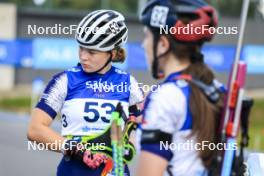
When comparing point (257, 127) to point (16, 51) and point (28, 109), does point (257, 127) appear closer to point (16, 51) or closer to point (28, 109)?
point (28, 109)

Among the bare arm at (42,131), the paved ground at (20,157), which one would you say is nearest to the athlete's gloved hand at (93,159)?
the bare arm at (42,131)

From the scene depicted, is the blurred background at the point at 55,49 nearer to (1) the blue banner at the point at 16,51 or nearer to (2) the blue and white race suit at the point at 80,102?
(1) the blue banner at the point at 16,51

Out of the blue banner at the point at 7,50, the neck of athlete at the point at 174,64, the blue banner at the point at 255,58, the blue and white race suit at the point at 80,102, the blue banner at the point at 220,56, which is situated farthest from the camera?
the blue banner at the point at 255,58

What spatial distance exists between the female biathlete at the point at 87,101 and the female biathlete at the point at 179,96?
1505mm

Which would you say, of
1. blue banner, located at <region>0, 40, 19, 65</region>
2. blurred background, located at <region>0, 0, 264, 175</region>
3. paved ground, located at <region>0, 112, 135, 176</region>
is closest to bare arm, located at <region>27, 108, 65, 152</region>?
paved ground, located at <region>0, 112, 135, 176</region>

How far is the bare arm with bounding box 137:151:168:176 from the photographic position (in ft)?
10.4

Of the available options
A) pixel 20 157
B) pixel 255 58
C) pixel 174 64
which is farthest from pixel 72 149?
pixel 255 58

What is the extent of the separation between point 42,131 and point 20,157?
7661 mm

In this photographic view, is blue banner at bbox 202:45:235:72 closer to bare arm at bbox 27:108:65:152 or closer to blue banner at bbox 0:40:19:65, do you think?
blue banner at bbox 0:40:19:65

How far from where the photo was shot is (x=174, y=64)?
10.8ft

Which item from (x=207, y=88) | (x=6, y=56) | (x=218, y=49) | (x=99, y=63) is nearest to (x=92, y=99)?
(x=99, y=63)

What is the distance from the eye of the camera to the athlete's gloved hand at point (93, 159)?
4.73 metres

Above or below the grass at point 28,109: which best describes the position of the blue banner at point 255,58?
above

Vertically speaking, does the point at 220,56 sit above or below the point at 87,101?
above
